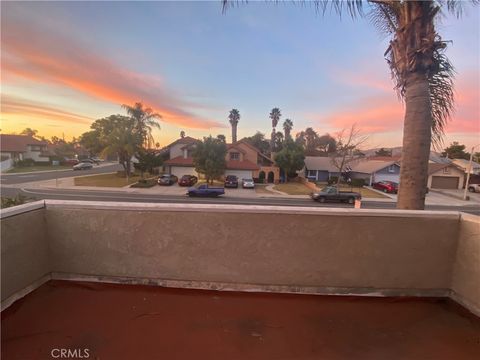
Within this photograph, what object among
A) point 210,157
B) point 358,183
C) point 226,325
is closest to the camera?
point 226,325

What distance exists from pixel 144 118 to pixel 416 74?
126 ft

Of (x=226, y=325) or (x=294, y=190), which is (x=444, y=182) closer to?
(x=294, y=190)

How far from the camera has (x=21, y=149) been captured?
49.6 metres

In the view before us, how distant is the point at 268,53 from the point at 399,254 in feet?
34.8

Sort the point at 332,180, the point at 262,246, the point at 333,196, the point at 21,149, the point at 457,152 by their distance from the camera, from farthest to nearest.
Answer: the point at 21,149 → the point at 457,152 → the point at 332,180 → the point at 333,196 → the point at 262,246

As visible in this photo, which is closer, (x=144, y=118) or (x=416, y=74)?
(x=416, y=74)

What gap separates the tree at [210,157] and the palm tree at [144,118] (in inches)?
464

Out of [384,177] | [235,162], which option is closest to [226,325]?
[235,162]

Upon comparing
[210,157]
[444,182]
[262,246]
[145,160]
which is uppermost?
[210,157]

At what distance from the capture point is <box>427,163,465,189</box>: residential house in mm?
33688

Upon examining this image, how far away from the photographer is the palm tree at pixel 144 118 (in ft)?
115

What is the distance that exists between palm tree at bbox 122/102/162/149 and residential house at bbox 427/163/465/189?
142 ft

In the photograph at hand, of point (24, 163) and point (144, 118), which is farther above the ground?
point (144, 118)

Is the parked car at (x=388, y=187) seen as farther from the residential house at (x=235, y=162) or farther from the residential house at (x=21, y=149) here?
the residential house at (x=21, y=149)
